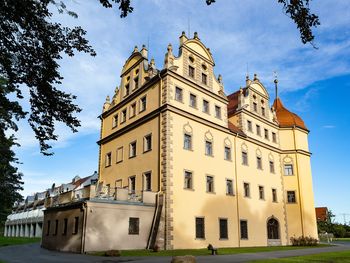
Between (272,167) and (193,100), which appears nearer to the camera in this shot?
(193,100)

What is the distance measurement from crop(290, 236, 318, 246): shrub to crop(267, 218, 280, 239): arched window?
2.29 metres

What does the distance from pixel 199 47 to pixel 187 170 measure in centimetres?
1197

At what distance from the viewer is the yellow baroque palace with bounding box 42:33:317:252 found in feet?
79.7

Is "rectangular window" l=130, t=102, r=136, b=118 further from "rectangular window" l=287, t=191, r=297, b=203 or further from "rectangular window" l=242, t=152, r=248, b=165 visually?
"rectangular window" l=287, t=191, r=297, b=203

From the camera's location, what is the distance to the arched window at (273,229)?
3541 centimetres

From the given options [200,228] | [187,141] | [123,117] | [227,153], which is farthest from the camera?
[123,117]

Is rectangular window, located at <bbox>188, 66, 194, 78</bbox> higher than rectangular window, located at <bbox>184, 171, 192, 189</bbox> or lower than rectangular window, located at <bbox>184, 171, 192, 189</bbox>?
higher

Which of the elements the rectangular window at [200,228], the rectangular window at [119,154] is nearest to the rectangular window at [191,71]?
the rectangular window at [119,154]

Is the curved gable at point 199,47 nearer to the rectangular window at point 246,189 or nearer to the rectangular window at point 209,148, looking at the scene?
the rectangular window at point 209,148

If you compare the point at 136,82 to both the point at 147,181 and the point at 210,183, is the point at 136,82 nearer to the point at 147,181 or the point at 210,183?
the point at 147,181

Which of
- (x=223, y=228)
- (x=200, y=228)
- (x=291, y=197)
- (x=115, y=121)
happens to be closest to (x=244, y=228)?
(x=223, y=228)

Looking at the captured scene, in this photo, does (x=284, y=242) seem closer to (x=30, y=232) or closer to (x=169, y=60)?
(x=169, y=60)

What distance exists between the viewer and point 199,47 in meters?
32.2

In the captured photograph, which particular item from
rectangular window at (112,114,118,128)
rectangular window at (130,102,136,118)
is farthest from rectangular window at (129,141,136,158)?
rectangular window at (112,114,118,128)
